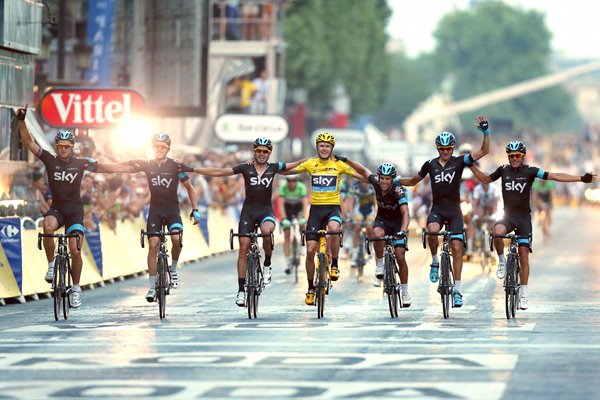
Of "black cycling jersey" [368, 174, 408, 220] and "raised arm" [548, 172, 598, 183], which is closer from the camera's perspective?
"raised arm" [548, 172, 598, 183]

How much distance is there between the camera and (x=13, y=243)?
2500 centimetres

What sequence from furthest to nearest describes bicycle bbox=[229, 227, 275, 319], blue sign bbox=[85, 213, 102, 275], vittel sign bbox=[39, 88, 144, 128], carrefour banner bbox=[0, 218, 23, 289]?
vittel sign bbox=[39, 88, 144, 128] < blue sign bbox=[85, 213, 102, 275] < carrefour banner bbox=[0, 218, 23, 289] < bicycle bbox=[229, 227, 275, 319]

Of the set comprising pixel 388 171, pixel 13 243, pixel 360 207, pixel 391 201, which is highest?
pixel 388 171

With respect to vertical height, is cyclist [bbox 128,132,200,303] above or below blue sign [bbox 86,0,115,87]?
below

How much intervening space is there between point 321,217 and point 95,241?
7465 millimetres

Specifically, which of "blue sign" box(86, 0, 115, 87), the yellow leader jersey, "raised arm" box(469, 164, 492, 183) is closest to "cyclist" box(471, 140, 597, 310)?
"raised arm" box(469, 164, 492, 183)

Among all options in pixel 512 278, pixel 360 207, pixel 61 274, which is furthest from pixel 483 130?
pixel 360 207

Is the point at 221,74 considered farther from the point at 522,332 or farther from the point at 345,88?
the point at 522,332

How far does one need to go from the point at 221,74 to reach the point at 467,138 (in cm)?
8715

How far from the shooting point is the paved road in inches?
584

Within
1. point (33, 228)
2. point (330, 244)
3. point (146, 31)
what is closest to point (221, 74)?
point (146, 31)

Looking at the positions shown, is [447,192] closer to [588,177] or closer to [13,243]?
[588,177]

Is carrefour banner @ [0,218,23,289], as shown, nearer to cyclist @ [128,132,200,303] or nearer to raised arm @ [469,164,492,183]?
cyclist @ [128,132,200,303]

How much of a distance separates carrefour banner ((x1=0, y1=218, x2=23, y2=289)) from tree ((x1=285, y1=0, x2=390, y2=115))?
53.5 meters
